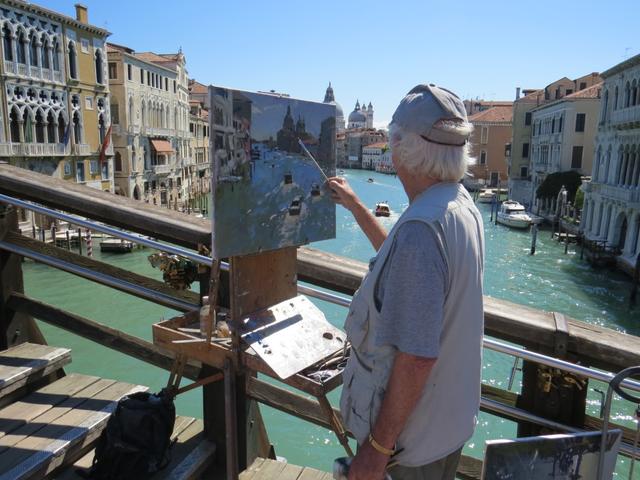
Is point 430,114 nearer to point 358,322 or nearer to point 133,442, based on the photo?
point 358,322

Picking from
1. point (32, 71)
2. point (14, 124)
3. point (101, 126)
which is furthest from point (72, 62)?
point (14, 124)

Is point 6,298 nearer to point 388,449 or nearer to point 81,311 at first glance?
point 388,449

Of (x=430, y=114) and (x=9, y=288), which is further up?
(x=430, y=114)

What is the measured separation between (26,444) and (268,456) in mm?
969

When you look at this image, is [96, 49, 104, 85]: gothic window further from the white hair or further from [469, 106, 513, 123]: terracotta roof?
[469, 106, 513, 123]: terracotta roof

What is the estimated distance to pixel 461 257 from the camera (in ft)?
3.98

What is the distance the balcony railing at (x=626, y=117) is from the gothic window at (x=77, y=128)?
85.6 ft

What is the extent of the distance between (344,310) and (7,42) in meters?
18.6

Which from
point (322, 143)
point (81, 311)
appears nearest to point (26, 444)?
point (322, 143)

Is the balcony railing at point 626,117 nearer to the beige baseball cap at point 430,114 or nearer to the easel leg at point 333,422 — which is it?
the easel leg at point 333,422

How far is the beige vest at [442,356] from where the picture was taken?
1.23 metres

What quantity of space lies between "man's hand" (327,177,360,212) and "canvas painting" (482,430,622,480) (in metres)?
0.90

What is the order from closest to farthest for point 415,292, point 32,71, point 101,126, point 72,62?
point 415,292
point 32,71
point 72,62
point 101,126

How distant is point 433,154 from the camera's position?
1291 millimetres
